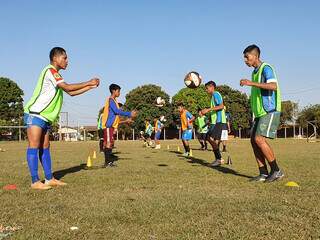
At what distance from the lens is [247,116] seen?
3593 inches

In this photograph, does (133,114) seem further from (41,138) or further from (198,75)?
(41,138)

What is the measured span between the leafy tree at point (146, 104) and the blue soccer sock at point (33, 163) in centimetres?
7553

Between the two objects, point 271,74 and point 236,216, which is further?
point 271,74

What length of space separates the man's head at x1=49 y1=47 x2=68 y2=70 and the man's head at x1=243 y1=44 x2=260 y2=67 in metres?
3.64

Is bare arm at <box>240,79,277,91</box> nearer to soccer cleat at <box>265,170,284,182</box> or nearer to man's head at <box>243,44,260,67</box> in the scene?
man's head at <box>243,44,260,67</box>

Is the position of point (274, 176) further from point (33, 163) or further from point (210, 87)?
point (210, 87)

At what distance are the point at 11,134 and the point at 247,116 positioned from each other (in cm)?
4758

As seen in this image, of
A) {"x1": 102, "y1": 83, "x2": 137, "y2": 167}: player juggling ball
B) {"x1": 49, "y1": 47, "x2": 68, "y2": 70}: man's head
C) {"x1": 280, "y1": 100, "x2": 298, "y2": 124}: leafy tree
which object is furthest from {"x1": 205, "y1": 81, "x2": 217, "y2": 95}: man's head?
{"x1": 280, "y1": 100, "x2": 298, "y2": 124}: leafy tree

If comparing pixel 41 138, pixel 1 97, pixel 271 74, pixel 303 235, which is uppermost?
pixel 1 97

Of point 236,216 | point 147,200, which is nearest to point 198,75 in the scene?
point 147,200

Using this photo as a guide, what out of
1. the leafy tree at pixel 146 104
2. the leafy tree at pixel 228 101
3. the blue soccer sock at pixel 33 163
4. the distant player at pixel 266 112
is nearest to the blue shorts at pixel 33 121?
the blue soccer sock at pixel 33 163

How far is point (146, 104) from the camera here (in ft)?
283

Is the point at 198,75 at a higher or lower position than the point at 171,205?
higher

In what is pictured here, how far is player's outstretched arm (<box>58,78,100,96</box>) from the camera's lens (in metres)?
8.12
